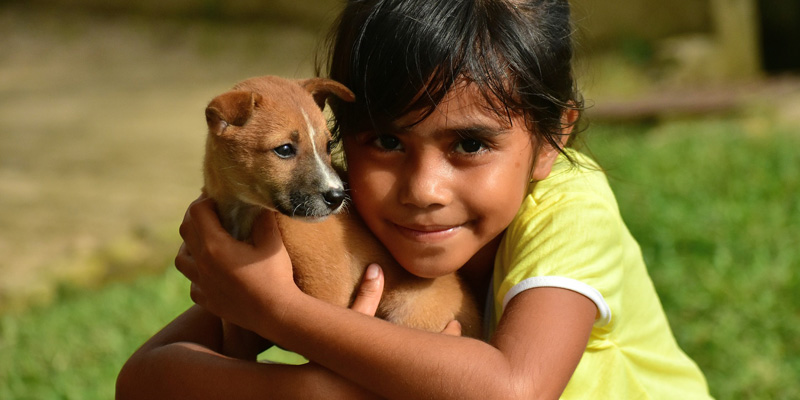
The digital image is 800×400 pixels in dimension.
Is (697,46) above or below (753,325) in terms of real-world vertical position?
below

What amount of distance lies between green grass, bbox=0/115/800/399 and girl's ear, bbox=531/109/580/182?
1.86 m

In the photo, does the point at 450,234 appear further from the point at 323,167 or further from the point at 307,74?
the point at 307,74

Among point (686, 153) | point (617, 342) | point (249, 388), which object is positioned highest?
point (249, 388)

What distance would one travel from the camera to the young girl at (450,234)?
230 centimetres

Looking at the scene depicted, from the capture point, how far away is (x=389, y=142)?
2.50 meters

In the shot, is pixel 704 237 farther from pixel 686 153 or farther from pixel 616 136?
pixel 616 136

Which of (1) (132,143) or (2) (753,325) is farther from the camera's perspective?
(1) (132,143)

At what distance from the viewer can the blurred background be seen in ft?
14.8

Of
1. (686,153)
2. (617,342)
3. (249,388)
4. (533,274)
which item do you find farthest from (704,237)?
(249,388)

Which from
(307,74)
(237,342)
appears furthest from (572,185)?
(307,74)

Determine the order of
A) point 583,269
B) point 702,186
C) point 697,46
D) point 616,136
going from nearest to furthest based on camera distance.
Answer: point 583,269 → point 702,186 → point 616,136 → point 697,46

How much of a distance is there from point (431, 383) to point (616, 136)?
19.5 feet

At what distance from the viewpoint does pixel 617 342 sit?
105 inches

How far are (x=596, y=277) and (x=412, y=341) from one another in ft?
1.90
